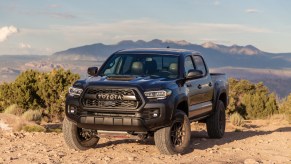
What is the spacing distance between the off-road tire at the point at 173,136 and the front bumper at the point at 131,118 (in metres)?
0.18

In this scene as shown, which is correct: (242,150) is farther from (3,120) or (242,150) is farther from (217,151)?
(3,120)

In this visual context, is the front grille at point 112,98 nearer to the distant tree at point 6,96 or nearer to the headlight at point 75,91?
the headlight at point 75,91

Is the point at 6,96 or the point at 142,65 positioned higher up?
the point at 142,65

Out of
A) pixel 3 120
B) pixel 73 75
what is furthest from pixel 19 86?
pixel 3 120

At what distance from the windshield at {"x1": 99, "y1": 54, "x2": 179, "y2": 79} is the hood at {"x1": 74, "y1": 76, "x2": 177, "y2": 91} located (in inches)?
19.9

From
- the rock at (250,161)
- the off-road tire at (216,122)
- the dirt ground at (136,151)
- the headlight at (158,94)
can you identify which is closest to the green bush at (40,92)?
the dirt ground at (136,151)

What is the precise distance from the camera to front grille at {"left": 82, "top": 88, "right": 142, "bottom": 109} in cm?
881

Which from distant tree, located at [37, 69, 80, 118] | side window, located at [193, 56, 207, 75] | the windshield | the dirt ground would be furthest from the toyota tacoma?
distant tree, located at [37, 69, 80, 118]

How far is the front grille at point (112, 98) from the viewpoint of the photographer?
881cm

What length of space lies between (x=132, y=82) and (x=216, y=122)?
3936 millimetres

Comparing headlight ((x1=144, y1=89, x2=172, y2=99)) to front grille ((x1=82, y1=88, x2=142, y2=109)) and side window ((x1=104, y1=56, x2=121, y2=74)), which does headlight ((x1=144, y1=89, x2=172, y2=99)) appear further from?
side window ((x1=104, y1=56, x2=121, y2=74))

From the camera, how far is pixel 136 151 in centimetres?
991

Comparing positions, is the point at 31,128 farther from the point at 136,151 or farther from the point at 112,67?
the point at 136,151

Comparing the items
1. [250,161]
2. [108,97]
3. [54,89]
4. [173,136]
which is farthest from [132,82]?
[54,89]
